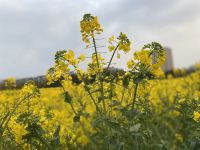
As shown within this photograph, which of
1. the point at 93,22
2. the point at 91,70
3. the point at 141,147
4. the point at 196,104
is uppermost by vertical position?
the point at 93,22

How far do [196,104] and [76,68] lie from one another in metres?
1.09

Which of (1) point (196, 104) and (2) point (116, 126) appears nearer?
(2) point (116, 126)

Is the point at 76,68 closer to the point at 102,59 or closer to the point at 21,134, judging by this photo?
the point at 102,59

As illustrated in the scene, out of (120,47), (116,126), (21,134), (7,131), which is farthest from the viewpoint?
(7,131)

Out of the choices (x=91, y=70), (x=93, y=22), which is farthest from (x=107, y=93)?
(x=93, y=22)

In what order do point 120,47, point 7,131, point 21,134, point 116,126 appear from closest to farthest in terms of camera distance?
1. point 116,126
2. point 21,134
3. point 120,47
4. point 7,131

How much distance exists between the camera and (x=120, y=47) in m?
3.54

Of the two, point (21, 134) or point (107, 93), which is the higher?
point (107, 93)

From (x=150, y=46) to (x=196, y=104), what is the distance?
80 cm

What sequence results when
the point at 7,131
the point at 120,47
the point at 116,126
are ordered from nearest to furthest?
the point at 116,126 → the point at 120,47 → the point at 7,131

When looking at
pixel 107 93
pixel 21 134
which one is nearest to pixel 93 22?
pixel 107 93

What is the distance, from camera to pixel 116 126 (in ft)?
10.2

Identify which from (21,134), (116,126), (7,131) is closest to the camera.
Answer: (116,126)

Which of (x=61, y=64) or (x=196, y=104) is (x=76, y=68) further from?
(x=196, y=104)
